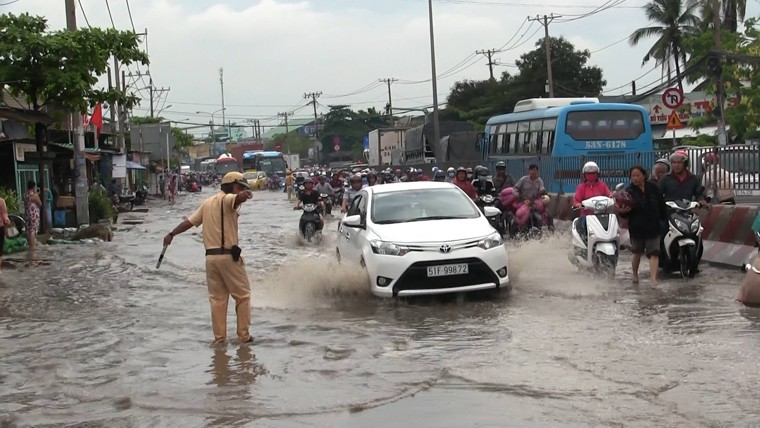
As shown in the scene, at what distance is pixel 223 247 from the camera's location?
8.88 metres

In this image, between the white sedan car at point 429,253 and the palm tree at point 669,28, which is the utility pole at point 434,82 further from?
the white sedan car at point 429,253

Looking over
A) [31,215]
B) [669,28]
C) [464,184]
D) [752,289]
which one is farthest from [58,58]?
[669,28]

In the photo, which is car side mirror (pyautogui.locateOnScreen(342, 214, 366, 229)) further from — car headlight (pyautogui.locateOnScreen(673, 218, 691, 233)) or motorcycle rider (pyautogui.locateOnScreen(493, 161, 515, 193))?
motorcycle rider (pyautogui.locateOnScreen(493, 161, 515, 193))

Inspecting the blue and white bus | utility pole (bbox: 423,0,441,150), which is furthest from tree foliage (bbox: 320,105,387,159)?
the blue and white bus

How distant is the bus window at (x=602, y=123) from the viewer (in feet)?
85.9

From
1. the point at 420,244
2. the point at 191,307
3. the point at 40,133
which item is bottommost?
the point at 191,307

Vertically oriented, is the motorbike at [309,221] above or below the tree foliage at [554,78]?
below

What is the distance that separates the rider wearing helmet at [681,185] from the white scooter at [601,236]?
0.75 metres

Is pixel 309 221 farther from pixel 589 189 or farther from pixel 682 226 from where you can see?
pixel 682 226

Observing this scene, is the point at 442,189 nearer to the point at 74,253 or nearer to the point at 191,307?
the point at 191,307

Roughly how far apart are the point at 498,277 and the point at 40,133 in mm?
14857

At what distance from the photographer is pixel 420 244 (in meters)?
10.6

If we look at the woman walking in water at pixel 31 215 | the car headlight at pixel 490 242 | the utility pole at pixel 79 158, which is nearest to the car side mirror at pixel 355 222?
the car headlight at pixel 490 242

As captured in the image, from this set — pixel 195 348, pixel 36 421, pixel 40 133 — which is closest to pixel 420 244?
pixel 195 348
